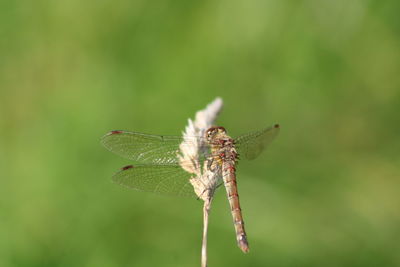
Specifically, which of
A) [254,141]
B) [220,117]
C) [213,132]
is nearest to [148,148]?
[213,132]

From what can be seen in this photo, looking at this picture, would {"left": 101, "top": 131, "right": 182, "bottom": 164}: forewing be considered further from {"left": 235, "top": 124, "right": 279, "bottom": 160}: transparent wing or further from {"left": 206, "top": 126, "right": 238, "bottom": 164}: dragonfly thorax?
{"left": 235, "top": 124, "right": 279, "bottom": 160}: transparent wing

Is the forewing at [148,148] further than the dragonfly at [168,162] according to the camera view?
Yes

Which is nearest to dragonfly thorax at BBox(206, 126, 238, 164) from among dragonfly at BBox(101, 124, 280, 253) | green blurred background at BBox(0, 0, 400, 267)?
dragonfly at BBox(101, 124, 280, 253)

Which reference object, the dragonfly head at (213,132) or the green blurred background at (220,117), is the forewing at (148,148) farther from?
the green blurred background at (220,117)

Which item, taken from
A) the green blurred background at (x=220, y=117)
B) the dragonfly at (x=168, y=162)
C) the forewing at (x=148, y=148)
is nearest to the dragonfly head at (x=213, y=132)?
the dragonfly at (x=168, y=162)

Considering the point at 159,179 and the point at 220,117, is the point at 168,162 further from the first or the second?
the point at 220,117

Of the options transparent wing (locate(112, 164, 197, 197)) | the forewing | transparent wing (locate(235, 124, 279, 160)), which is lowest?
transparent wing (locate(112, 164, 197, 197))

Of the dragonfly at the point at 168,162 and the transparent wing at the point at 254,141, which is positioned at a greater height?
the transparent wing at the point at 254,141
